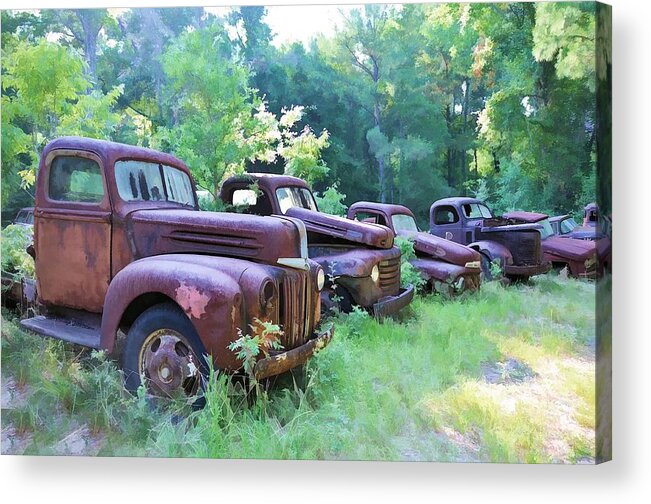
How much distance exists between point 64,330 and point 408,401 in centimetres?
232

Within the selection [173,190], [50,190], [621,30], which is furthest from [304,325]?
[621,30]

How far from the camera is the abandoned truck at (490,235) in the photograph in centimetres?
464

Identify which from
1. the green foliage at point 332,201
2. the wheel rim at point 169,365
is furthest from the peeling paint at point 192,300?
the green foliage at point 332,201

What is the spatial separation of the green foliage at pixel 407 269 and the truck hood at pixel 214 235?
0.90 m

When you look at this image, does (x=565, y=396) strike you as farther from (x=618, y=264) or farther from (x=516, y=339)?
(x=618, y=264)

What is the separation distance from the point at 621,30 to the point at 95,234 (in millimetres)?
3653

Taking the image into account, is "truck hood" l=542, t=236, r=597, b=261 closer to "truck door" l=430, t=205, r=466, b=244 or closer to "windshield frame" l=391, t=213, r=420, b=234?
"truck door" l=430, t=205, r=466, b=244

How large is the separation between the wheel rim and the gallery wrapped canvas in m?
0.01

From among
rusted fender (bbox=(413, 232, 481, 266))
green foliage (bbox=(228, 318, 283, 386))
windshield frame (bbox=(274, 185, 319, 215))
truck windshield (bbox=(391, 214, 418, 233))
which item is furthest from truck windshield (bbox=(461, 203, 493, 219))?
green foliage (bbox=(228, 318, 283, 386))

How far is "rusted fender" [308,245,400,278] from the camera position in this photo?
4723 millimetres

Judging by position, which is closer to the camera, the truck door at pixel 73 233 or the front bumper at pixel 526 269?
the truck door at pixel 73 233

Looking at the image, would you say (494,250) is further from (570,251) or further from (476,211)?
(570,251)

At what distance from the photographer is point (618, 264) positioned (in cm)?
453

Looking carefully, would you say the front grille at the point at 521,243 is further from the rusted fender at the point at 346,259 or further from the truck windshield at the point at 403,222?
the rusted fender at the point at 346,259
